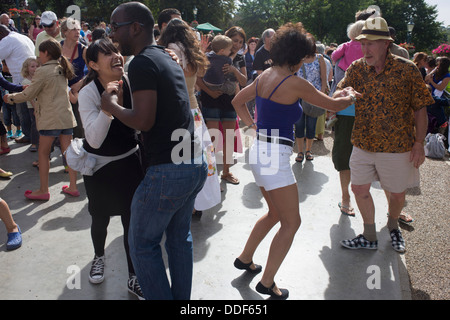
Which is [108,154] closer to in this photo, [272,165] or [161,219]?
[161,219]

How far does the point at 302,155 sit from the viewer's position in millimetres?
6348

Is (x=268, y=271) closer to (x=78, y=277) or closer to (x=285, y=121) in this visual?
(x=285, y=121)

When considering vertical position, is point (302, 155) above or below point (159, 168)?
below

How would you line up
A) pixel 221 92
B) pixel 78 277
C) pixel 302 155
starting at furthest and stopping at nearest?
pixel 302 155 < pixel 221 92 < pixel 78 277

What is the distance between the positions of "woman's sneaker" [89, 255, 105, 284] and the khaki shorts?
2.43 meters

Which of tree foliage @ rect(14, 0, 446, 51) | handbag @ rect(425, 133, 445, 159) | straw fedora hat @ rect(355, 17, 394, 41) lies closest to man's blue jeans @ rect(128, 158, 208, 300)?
straw fedora hat @ rect(355, 17, 394, 41)

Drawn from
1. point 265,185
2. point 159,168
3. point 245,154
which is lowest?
point 245,154

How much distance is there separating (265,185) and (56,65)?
3.12m

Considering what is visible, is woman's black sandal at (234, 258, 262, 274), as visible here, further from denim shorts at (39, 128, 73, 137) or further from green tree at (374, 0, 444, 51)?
green tree at (374, 0, 444, 51)

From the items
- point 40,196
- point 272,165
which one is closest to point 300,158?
point 272,165

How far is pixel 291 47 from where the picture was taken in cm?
266

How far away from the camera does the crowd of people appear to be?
2115 millimetres

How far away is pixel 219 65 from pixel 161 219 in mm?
3038
